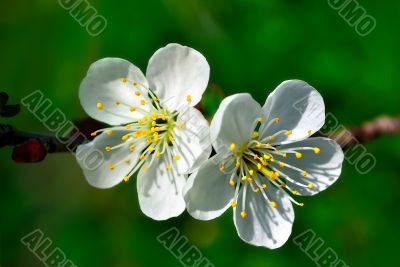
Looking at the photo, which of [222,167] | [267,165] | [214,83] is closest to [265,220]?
[267,165]

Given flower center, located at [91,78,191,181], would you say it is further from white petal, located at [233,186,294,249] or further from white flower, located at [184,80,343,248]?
white petal, located at [233,186,294,249]

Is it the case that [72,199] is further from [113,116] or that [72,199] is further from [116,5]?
[113,116]

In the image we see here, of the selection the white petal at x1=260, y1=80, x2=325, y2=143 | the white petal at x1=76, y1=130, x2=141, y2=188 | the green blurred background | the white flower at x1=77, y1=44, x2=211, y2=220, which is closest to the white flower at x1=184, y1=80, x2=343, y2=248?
the white petal at x1=260, y1=80, x2=325, y2=143

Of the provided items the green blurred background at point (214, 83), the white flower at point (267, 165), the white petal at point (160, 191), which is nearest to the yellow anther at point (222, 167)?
the white flower at point (267, 165)

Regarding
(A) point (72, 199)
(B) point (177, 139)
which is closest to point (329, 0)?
(B) point (177, 139)

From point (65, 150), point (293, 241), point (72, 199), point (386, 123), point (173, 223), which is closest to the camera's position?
point (65, 150)

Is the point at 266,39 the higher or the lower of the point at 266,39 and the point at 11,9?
the higher

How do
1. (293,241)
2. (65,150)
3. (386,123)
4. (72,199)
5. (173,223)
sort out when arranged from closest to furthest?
(65,150) → (386,123) → (293,241) → (173,223) → (72,199)
